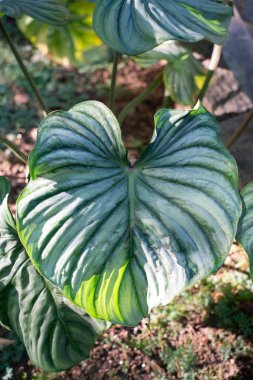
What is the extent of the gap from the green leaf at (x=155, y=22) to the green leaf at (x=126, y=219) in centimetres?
22

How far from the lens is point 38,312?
1.33 meters

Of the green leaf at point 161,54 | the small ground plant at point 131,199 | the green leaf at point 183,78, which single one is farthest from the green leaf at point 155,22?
the green leaf at point 183,78

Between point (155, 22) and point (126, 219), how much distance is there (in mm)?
494

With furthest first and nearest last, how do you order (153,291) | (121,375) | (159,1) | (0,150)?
(0,150) < (121,375) < (159,1) < (153,291)

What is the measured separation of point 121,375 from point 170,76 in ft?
3.61

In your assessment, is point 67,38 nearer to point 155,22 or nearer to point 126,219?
point 155,22

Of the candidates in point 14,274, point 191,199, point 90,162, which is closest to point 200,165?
point 191,199

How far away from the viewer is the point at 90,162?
1.10 metres

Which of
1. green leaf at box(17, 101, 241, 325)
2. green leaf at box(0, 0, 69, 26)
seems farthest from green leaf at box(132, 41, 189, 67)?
green leaf at box(17, 101, 241, 325)

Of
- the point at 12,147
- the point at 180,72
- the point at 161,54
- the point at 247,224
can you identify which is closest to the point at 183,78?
the point at 180,72

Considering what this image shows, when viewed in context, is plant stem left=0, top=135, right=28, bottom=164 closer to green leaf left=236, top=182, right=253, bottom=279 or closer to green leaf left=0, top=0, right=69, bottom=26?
green leaf left=0, top=0, right=69, bottom=26

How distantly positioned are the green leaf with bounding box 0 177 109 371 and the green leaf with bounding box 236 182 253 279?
45 centimetres

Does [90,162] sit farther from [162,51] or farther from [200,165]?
[162,51]

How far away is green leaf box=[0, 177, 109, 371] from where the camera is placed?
1320 mm
